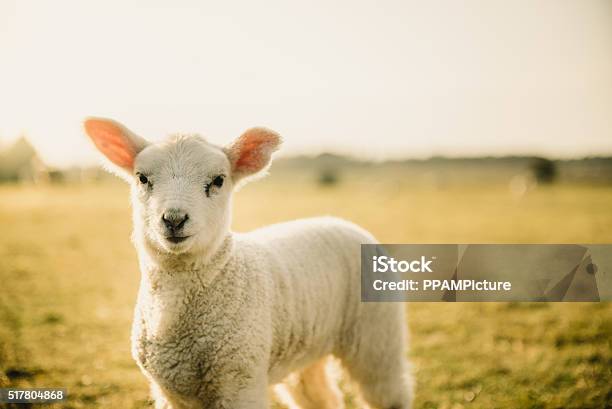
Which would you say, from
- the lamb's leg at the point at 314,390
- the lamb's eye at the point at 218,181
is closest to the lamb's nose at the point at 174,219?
the lamb's eye at the point at 218,181

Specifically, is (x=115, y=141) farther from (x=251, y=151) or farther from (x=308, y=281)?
(x=308, y=281)

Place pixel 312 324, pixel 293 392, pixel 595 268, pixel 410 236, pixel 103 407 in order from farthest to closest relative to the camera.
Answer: pixel 410 236 < pixel 595 268 < pixel 103 407 < pixel 293 392 < pixel 312 324

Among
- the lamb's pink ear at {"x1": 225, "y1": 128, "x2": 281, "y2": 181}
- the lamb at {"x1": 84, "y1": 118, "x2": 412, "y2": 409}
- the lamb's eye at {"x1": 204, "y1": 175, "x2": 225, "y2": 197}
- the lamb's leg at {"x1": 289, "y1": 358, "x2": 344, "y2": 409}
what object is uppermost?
the lamb's pink ear at {"x1": 225, "y1": 128, "x2": 281, "y2": 181}

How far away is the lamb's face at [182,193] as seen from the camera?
242 cm

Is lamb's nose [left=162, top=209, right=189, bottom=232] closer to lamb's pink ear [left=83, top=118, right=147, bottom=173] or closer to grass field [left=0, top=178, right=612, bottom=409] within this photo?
lamb's pink ear [left=83, top=118, right=147, bottom=173]

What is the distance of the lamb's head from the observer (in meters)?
2.44

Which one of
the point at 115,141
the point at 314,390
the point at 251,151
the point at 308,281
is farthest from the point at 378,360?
the point at 115,141

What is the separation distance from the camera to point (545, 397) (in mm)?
4105

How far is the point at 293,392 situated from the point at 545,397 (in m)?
2.23

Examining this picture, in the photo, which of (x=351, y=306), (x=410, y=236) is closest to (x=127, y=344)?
(x=351, y=306)

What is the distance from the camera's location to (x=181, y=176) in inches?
101

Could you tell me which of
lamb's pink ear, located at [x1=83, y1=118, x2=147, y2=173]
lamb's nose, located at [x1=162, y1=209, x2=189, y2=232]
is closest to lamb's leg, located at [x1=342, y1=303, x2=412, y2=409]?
lamb's nose, located at [x1=162, y1=209, x2=189, y2=232]

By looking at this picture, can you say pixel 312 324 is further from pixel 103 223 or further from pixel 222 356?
pixel 103 223

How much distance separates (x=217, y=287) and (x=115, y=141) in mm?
1079
